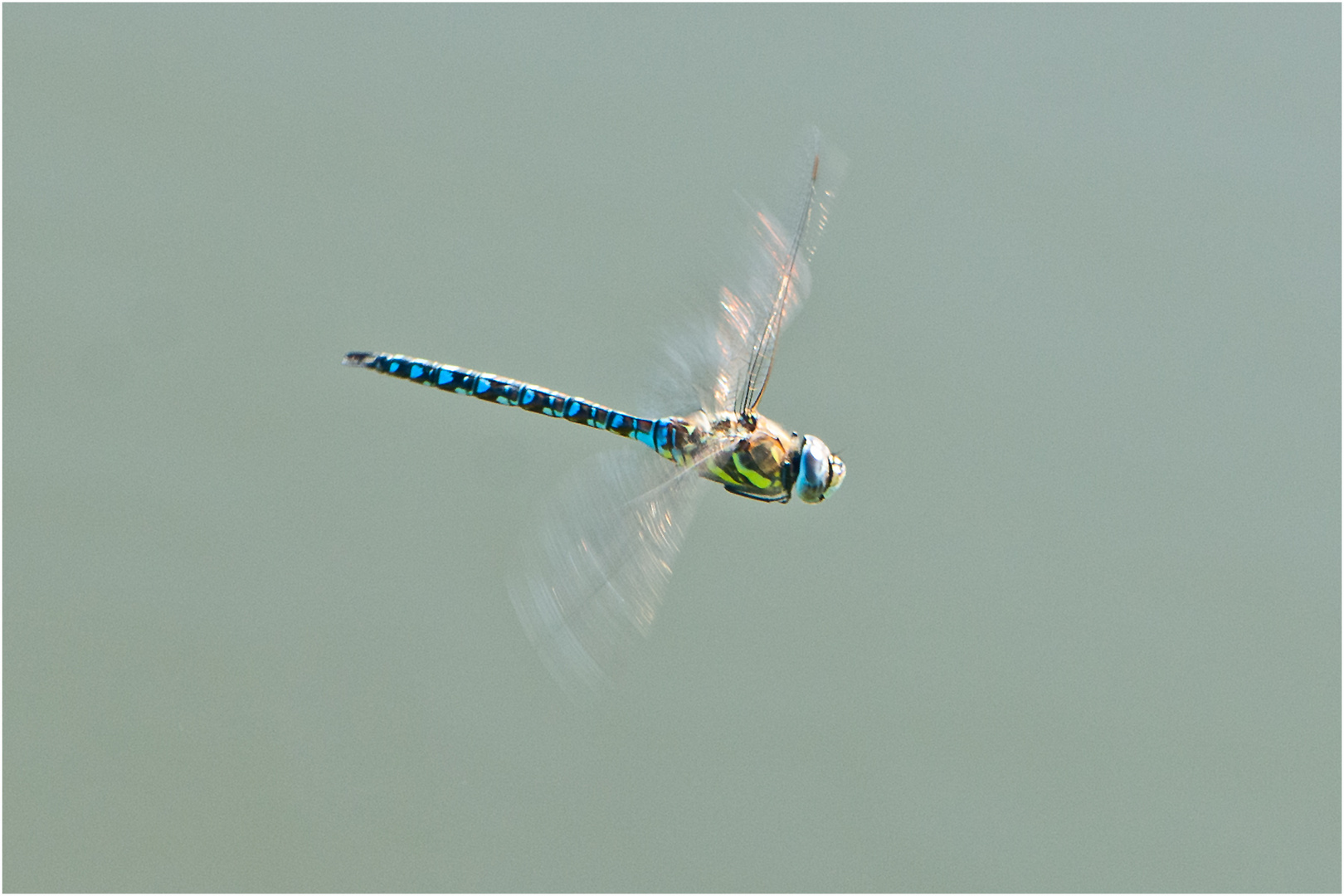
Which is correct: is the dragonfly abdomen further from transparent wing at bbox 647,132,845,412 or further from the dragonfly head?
the dragonfly head

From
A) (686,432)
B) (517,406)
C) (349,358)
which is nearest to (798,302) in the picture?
(686,432)

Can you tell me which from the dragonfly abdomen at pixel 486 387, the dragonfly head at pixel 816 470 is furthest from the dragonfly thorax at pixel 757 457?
the dragonfly abdomen at pixel 486 387

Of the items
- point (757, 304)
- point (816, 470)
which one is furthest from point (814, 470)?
point (757, 304)

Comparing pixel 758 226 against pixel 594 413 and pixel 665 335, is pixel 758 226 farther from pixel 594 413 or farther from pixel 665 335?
pixel 594 413

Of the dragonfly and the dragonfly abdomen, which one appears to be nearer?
the dragonfly

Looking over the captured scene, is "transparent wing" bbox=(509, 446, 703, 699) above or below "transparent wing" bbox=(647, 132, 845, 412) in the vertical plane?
below

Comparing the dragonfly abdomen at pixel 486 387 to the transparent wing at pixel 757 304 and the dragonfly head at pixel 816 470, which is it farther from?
the dragonfly head at pixel 816 470

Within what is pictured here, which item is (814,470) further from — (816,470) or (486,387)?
(486,387)

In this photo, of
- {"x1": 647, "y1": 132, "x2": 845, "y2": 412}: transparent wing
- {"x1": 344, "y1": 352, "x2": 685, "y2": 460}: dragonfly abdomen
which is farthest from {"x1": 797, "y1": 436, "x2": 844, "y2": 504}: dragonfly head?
{"x1": 344, "y1": 352, "x2": 685, "y2": 460}: dragonfly abdomen
